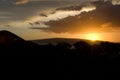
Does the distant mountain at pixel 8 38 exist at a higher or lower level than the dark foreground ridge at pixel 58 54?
higher

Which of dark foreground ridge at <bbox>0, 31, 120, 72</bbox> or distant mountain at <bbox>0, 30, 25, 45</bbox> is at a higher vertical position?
distant mountain at <bbox>0, 30, 25, 45</bbox>

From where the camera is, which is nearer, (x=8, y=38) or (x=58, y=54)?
(x=58, y=54)

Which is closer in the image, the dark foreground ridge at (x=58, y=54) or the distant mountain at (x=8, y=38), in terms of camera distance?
the dark foreground ridge at (x=58, y=54)

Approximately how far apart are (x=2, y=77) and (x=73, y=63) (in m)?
10.4

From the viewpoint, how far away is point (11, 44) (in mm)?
33906

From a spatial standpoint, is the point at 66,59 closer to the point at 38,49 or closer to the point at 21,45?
the point at 38,49

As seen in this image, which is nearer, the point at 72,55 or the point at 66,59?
the point at 66,59

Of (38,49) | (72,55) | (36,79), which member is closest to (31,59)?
(38,49)

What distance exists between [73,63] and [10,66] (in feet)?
28.7

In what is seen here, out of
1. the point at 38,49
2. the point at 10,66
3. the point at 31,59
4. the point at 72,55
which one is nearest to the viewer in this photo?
the point at 10,66

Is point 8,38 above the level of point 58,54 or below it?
above

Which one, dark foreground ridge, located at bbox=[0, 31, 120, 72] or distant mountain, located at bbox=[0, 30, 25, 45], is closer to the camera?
dark foreground ridge, located at bbox=[0, 31, 120, 72]

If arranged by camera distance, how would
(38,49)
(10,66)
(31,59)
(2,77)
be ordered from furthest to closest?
(38,49) < (31,59) < (10,66) < (2,77)

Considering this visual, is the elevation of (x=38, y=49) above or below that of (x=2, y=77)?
above
